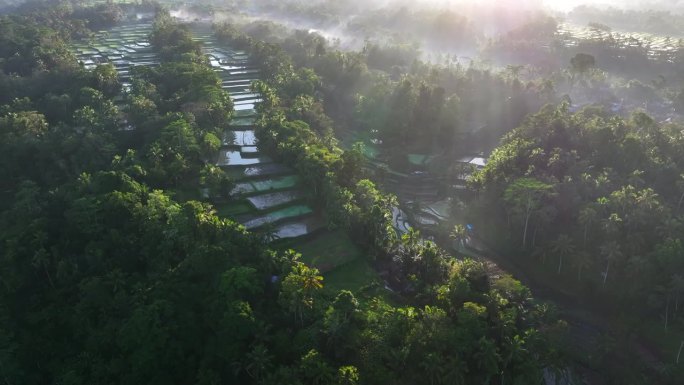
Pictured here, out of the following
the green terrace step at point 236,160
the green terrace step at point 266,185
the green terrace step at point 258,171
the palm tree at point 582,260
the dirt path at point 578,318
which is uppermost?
the green terrace step at point 236,160

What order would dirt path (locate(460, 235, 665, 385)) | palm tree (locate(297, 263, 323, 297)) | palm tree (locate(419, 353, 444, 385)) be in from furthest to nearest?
1. dirt path (locate(460, 235, 665, 385))
2. palm tree (locate(297, 263, 323, 297))
3. palm tree (locate(419, 353, 444, 385))

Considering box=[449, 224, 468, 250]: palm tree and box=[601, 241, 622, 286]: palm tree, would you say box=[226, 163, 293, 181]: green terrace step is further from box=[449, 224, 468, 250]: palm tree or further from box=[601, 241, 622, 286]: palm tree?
box=[601, 241, 622, 286]: palm tree

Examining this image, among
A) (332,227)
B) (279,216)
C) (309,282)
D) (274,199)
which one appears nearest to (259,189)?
(274,199)

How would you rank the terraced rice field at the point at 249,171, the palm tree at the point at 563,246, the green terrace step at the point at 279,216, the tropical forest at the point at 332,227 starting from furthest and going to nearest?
the terraced rice field at the point at 249,171 < the green terrace step at the point at 279,216 < the palm tree at the point at 563,246 < the tropical forest at the point at 332,227

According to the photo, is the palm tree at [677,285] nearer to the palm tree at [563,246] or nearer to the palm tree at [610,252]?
the palm tree at [610,252]

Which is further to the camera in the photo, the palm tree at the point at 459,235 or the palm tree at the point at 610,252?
the palm tree at the point at 459,235

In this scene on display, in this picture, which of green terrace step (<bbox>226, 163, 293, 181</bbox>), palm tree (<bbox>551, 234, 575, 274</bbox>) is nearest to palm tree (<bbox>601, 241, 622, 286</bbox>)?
palm tree (<bbox>551, 234, 575, 274</bbox>)

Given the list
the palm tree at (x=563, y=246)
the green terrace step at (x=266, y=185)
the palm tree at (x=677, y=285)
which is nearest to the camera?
the palm tree at (x=677, y=285)

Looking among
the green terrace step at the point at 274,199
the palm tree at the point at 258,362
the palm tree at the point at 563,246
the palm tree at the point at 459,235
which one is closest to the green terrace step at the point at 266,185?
the green terrace step at the point at 274,199

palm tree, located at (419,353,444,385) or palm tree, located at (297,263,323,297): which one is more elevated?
palm tree, located at (297,263,323,297)
